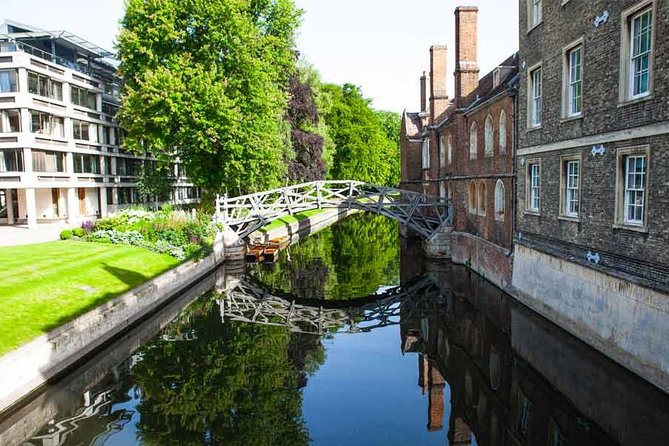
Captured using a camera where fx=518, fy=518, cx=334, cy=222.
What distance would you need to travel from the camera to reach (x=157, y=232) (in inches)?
985

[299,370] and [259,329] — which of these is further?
[259,329]

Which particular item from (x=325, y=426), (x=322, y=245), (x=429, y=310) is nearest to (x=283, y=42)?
(x=322, y=245)

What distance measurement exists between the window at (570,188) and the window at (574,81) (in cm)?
141

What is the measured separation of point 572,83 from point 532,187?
4.05m

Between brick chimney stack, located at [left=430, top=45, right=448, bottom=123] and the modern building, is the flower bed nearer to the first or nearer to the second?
the modern building

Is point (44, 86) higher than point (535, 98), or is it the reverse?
point (44, 86)

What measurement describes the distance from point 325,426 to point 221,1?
968 inches

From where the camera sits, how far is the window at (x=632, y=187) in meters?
11.2

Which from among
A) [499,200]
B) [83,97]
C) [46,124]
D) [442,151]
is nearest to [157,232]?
[499,200]

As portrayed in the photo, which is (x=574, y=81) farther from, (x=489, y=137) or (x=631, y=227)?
(x=489, y=137)

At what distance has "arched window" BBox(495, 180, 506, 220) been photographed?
69.3 ft

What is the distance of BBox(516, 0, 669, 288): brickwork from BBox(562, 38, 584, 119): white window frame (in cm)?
15

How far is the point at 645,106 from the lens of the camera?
35.9ft

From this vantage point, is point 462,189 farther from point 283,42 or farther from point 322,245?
point 283,42
